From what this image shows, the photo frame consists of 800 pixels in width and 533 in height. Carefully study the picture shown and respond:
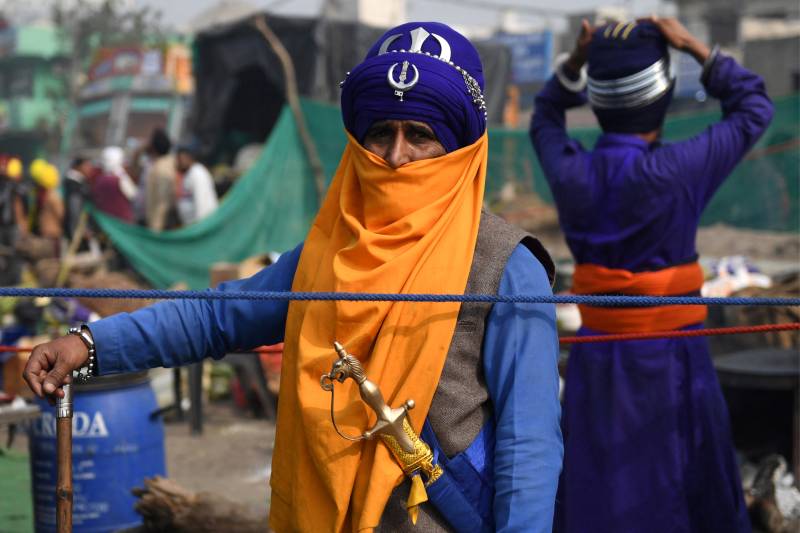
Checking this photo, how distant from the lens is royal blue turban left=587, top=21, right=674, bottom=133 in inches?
141

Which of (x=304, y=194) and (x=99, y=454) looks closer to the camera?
(x=99, y=454)

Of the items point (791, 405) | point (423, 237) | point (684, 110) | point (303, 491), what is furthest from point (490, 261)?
point (684, 110)

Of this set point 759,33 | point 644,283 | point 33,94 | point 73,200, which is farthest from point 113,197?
point 33,94

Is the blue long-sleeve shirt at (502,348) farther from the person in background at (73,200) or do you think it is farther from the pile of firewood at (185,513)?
the person in background at (73,200)

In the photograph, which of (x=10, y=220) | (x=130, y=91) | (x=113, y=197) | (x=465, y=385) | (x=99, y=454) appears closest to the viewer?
(x=465, y=385)

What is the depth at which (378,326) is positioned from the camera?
2.09m

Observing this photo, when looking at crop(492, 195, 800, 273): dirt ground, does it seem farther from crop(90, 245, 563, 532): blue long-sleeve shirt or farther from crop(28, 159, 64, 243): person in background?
crop(90, 245, 563, 532): blue long-sleeve shirt

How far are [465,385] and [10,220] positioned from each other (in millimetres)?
11952

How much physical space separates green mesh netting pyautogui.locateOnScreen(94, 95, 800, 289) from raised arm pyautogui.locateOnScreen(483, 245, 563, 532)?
25.5ft

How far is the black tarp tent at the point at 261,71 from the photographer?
13062 millimetres

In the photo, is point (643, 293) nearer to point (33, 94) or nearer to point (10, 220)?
point (10, 220)

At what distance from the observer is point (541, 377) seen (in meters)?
2.07

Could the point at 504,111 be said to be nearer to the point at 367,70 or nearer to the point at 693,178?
the point at 693,178

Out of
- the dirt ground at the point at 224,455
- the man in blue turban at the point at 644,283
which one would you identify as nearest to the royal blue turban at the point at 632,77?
the man in blue turban at the point at 644,283
